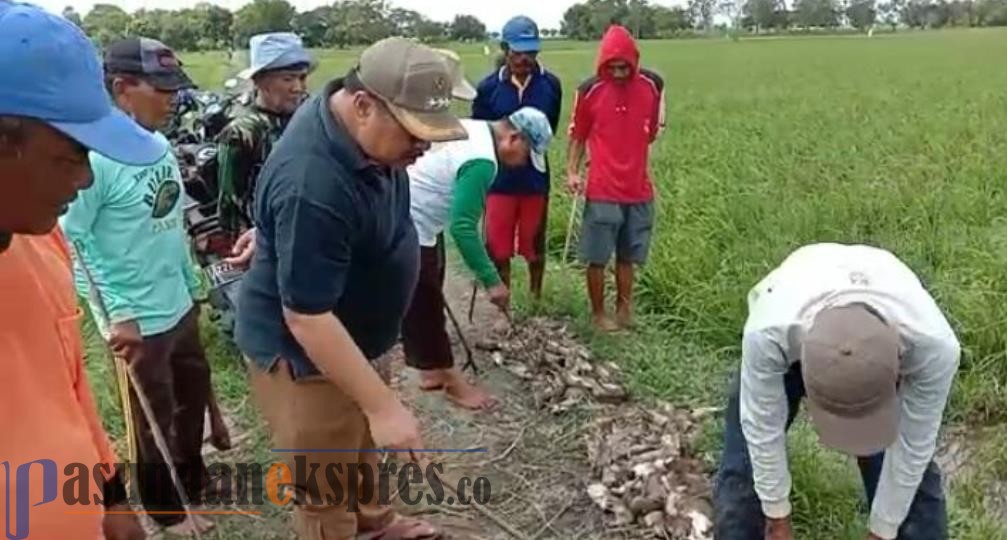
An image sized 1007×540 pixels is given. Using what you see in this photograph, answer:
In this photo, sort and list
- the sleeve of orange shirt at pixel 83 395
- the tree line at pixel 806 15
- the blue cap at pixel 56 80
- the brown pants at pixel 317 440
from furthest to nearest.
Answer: the tree line at pixel 806 15 → the brown pants at pixel 317 440 → the sleeve of orange shirt at pixel 83 395 → the blue cap at pixel 56 80

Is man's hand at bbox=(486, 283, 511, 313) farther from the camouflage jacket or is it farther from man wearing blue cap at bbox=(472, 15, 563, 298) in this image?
man wearing blue cap at bbox=(472, 15, 563, 298)

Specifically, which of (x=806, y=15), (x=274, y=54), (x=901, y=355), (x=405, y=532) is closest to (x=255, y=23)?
(x=274, y=54)

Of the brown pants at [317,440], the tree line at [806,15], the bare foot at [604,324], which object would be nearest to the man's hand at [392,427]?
the brown pants at [317,440]

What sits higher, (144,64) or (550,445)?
(144,64)

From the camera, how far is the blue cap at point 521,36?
5.27m

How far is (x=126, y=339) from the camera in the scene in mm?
2959

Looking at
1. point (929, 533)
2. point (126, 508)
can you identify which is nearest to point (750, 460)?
point (929, 533)

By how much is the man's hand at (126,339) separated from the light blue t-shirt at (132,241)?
2 cm

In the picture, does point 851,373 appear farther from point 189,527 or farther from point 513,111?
point 513,111

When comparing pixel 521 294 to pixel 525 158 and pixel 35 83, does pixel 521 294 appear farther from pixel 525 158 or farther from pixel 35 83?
pixel 35 83

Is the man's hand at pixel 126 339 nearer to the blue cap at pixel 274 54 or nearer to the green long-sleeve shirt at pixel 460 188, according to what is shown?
the green long-sleeve shirt at pixel 460 188

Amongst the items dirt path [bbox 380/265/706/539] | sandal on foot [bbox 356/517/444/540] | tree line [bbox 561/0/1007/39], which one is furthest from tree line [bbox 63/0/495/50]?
tree line [bbox 561/0/1007/39]

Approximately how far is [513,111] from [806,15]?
83306mm

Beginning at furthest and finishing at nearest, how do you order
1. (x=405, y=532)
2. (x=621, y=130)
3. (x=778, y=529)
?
(x=621, y=130) < (x=405, y=532) < (x=778, y=529)
